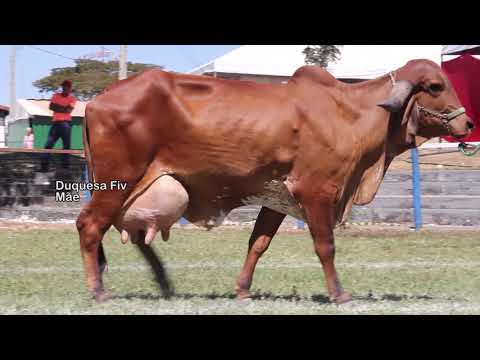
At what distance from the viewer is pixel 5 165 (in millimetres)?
14773

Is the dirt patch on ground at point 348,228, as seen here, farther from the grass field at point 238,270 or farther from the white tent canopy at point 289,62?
the white tent canopy at point 289,62

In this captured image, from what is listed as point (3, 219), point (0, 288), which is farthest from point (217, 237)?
point (0, 288)

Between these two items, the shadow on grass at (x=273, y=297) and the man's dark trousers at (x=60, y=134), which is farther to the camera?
the man's dark trousers at (x=60, y=134)

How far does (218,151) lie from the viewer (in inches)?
287

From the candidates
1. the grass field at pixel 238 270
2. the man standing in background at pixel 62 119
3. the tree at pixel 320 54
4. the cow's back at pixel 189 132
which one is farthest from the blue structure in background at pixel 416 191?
the cow's back at pixel 189 132

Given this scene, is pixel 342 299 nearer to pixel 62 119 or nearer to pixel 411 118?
pixel 411 118

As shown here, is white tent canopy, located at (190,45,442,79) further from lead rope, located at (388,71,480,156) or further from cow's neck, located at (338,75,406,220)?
cow's neck, located at (338,75,406,220)

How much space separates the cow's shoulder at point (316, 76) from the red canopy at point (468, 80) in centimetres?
653

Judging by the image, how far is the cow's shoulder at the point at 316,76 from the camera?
25.1ft

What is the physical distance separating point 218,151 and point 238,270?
299cm

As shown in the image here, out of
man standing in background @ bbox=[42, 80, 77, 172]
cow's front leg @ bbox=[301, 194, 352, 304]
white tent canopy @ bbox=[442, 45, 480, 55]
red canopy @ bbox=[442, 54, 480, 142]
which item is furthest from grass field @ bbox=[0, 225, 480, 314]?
white tent canopy @ bbox=[442, 45, 480, 55]

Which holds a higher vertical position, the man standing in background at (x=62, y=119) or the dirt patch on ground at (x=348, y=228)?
the man standing in background at (x=62, y=119)

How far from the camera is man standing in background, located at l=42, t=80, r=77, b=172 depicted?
14.7 meters

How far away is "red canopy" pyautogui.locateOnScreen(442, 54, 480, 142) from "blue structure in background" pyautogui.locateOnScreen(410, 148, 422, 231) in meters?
1.20
